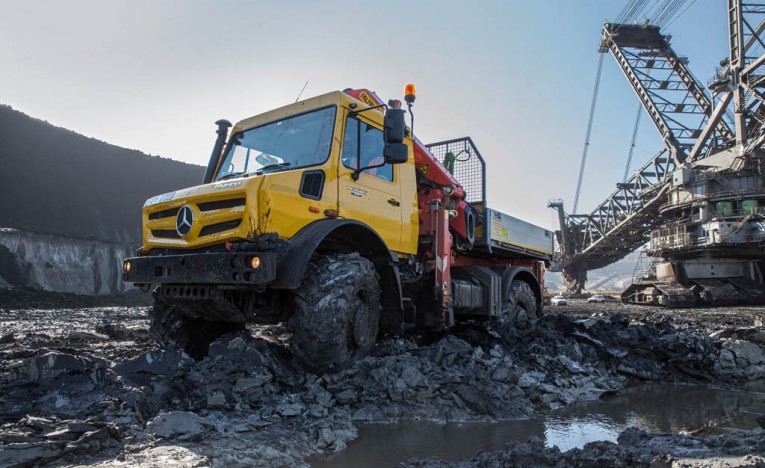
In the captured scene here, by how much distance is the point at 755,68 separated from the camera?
2598cm

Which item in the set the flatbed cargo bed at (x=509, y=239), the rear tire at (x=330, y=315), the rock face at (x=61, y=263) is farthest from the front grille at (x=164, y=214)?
the rock face at (x=61, y=263)

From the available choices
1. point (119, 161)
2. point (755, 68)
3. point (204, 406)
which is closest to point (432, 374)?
point (204, 406)

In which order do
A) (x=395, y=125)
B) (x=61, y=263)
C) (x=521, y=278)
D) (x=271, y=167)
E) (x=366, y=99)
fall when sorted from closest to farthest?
(x=395, y=125) → (x=271, y=167) → (x=366, y=99) → (x=521, y=278) → (x=61, y=263)

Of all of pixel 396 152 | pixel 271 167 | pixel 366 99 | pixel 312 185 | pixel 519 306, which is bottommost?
pixel 519 306

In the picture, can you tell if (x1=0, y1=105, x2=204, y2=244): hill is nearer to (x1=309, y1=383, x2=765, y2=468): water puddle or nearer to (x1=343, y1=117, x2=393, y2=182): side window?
(x1=343, y1=117, x2=393, y2=182): side window

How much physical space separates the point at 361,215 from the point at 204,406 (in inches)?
98.5

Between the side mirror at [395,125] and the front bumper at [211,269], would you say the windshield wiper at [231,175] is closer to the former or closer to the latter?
the front bumper at [211,269]

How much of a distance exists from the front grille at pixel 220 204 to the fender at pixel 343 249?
23.0 inches

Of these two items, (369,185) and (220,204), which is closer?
(220,204)

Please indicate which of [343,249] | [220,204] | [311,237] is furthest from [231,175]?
[311,237]

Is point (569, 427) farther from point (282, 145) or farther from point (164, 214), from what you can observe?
point (164, 214)

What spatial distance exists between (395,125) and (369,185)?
2.82 feet

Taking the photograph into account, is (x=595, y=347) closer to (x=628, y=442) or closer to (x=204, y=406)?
(x=628, y=442)

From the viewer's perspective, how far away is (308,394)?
14.7 feet
